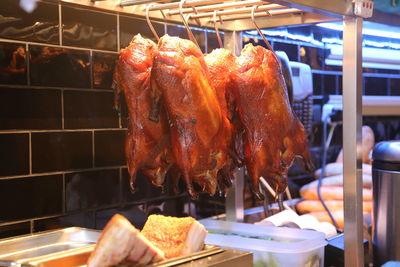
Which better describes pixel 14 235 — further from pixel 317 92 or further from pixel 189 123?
pixel 317 92

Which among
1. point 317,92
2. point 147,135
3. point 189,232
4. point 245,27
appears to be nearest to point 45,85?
point 147,135

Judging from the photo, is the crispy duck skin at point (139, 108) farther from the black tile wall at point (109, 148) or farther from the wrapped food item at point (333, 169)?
the wrapped food item at point (333, 169)

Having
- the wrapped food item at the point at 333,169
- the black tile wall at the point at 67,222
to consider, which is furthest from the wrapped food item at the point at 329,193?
the black tile wall at the point at 67,222

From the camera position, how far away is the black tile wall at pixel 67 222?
1.62 m

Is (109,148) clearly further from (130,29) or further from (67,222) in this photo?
(130,29)

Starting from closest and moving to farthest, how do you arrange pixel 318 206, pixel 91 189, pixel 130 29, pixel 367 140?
pixel 91 189
pixel 130 29
pixel 318 206
pixel 367 140

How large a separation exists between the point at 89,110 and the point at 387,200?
1132 millimetres

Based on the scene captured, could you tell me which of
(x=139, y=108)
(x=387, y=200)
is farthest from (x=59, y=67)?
(x=387, y=200)

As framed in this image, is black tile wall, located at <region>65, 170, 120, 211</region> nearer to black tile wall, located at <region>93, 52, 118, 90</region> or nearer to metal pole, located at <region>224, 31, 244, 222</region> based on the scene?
black tile wall, located at <region>93, 52, 118, 90</region>

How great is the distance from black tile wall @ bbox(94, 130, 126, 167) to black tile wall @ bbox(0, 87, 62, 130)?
0.51 ft

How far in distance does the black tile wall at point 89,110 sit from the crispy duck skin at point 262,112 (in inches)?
17.0

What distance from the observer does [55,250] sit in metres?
1.42

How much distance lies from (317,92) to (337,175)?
381 mm

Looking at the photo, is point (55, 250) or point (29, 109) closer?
point (55, 250)
